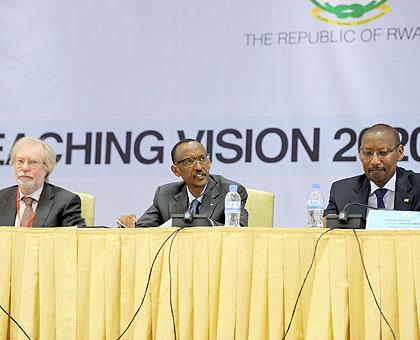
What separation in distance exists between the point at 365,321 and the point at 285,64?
7.79 ft

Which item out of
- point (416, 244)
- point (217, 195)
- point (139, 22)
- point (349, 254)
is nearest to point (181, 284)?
point (349, 254)

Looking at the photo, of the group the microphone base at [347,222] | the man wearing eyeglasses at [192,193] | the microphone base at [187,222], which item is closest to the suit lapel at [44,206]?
the man wearing eyeglasses at [192,193]

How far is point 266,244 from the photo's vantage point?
3.37 metres

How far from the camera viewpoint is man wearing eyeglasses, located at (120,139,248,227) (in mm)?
4480

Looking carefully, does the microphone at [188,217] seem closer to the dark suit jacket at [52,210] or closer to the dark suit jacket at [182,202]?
the dark suit jacket at [182,202]

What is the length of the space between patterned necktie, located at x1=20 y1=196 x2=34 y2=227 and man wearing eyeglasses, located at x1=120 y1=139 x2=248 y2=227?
518 millimetres

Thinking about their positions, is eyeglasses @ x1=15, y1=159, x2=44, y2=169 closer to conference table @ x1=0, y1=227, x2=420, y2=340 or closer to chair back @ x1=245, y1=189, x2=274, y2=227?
conference table @ x1=0, y1=227, x2=420, y2=340

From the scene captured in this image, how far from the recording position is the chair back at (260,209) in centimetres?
458

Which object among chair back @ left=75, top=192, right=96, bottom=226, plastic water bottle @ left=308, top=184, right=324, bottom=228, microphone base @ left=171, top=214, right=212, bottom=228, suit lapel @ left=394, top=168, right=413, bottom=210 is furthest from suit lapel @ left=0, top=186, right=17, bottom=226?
suit lapel @ left=394, top=168, right=413, bottom=210

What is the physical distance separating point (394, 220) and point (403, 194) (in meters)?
0.91

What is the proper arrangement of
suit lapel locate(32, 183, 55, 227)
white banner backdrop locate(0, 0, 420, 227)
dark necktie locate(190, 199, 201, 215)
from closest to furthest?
suit lapel locate(32, 183, 55, 227) < dark necktie locate(190, 199, 201, 215) < white banner backdrop locate(0, 0, 420, 227)

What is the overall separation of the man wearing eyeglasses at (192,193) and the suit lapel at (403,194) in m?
0.73

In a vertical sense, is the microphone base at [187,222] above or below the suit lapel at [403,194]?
below

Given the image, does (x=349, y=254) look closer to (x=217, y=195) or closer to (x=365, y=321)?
(x=365, y=321)
